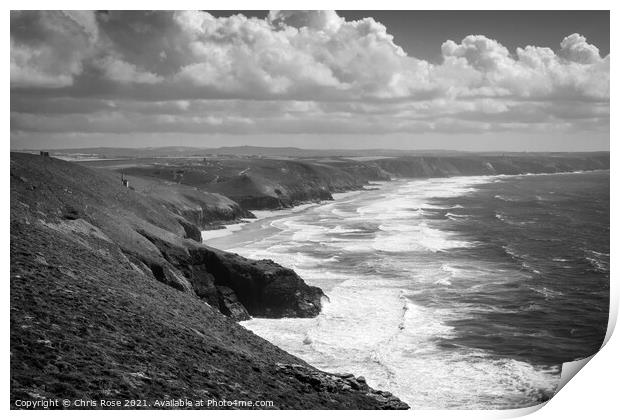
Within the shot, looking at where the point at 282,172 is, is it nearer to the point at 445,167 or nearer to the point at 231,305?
the point at 445,167

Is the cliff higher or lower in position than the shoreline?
higher

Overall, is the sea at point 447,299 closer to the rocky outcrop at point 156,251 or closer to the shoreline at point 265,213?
the shoreline at point 265,213

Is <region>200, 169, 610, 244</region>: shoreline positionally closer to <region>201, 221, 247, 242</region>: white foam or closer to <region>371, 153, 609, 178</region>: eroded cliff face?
<region>201, 221, 247, 242</region>: white foam

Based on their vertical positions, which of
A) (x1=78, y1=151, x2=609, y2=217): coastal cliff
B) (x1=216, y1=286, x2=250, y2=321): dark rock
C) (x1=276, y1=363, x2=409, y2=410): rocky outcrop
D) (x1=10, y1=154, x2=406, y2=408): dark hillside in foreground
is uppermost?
(x1=78, y1=151, x2=609, y2=217): coastal cliff

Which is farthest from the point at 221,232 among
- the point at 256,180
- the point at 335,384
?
the point at 335,384

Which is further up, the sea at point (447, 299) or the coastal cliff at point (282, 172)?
the coastal cliff at point (282, 172)

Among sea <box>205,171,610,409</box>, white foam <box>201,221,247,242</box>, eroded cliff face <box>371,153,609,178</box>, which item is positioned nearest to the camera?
sea <box>205,171,610,409</box>

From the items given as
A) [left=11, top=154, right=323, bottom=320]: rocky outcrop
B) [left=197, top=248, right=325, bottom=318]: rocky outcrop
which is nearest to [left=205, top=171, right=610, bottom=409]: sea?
[left=197, top=248, right=325, bottom=318]: rocky outcrop

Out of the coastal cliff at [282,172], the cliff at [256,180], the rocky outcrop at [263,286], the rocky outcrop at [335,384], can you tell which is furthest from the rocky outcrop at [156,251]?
the cliff at [256,180]
